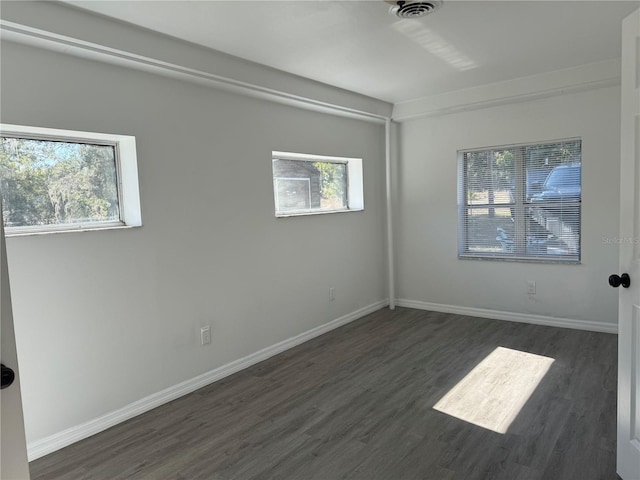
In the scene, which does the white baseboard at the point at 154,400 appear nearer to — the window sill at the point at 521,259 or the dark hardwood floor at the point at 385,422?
the dark hardwood floor at the point at 385,422

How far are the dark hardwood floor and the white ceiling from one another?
2.51 m

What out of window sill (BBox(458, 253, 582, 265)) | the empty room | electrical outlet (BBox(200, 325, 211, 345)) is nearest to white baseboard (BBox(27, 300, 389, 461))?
the empty room

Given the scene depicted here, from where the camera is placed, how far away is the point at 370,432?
2.62m

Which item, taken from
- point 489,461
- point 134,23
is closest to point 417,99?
point 134,23

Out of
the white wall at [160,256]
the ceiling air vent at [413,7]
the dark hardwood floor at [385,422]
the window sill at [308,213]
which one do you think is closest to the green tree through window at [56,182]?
the white wall at [160,256]

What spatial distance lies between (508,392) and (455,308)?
211cm

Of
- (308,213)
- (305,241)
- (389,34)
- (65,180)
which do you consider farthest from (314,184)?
(65,180)

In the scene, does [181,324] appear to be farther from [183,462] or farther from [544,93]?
[544,93]

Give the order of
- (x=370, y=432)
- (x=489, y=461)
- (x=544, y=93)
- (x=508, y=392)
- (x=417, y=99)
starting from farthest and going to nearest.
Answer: (x=417, y=99) → (x=544, y=93) → (x=508, y=392) → (x=370, y=432) → (x=489, y=461)

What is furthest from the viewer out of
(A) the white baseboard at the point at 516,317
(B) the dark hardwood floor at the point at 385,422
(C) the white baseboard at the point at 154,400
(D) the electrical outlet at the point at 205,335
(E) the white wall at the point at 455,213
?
(A) the white baseboard at the point at 516,317

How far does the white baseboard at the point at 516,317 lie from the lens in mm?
4234

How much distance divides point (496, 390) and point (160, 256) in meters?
2.57

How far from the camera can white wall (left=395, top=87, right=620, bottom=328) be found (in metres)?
4.11

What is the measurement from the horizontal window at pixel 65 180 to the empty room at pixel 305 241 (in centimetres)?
1
